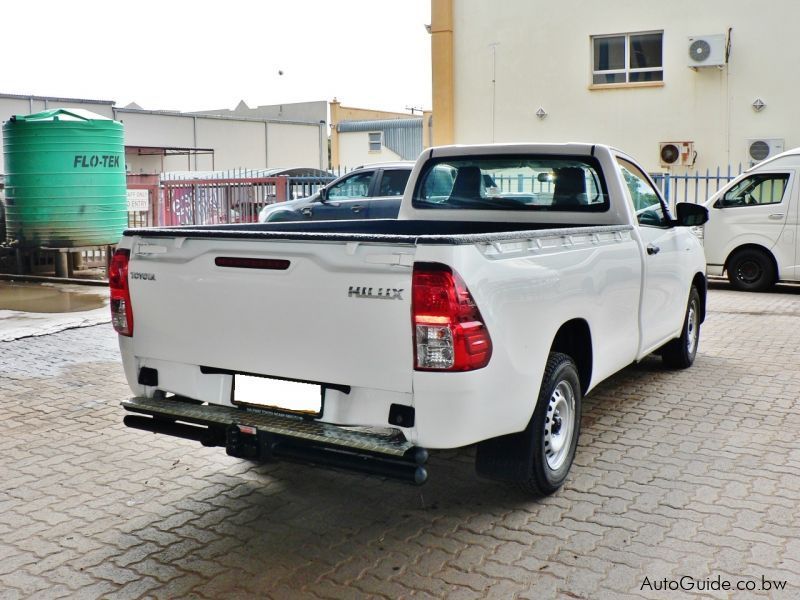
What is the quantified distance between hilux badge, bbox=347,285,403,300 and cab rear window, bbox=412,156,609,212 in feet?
8.57

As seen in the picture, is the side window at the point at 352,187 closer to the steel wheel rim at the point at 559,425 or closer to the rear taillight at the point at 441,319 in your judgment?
the steel wheel rim at the point at 559,425

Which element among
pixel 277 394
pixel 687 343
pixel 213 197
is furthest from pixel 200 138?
pixel 277 394

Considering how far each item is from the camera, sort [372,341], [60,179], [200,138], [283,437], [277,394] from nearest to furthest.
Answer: [372,341] → [283,437] → [277,394] → [60,179] → [200,138]

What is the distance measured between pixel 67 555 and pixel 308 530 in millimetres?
1091

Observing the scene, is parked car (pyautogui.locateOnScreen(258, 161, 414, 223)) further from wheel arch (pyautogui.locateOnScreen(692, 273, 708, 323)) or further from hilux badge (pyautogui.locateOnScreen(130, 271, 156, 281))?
hilux badge (pyautogui.locateOnScreen(130, 271, 156, 281))

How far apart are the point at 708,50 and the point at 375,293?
18253 millimetres

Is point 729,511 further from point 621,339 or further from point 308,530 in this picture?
point 308,530

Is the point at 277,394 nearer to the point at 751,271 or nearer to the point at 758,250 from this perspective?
the point at 758,250

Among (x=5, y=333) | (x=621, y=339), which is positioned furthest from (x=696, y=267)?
(x=5, y=333)

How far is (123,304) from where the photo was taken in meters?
4.62

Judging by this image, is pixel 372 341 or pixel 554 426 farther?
pixel 554 426

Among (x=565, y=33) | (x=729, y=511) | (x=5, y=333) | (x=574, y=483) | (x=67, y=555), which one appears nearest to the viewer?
(x=67, y=555)

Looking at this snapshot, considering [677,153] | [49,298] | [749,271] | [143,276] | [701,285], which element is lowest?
[49,298]

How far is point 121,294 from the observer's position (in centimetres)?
463
